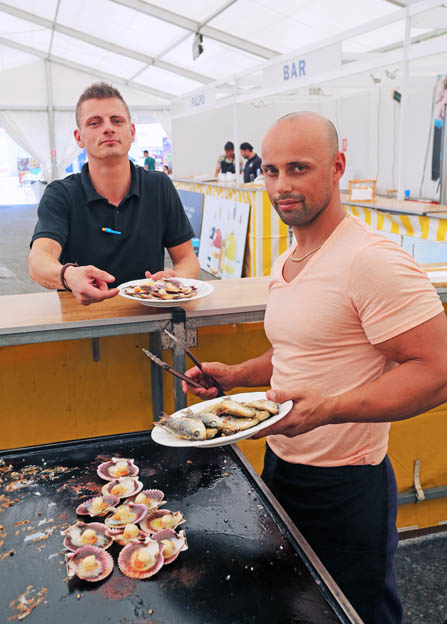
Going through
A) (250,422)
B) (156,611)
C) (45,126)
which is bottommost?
(156,611)

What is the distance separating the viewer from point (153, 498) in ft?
4.72

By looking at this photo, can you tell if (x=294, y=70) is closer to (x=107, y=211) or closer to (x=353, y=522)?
(x=107, y=211)

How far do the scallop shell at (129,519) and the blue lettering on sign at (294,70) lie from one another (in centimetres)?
587

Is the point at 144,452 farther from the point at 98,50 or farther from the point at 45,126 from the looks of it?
the point at 45,126

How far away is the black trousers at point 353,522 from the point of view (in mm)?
1496

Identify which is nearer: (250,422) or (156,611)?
(156,611)

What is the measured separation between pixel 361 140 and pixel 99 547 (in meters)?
13.7

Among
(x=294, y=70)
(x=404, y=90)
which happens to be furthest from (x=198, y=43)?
(x=404, y=90)

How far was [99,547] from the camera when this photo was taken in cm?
125

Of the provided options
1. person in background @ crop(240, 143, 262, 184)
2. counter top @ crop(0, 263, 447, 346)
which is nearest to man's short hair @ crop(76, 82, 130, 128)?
counter top @ crop(0, 263, 447, 346)

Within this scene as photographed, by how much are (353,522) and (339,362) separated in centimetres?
48

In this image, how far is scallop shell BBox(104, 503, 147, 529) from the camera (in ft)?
4.35

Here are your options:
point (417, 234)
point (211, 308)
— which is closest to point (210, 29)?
point (417, 234)

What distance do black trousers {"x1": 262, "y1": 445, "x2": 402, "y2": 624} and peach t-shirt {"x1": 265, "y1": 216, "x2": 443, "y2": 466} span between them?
0.16ft
